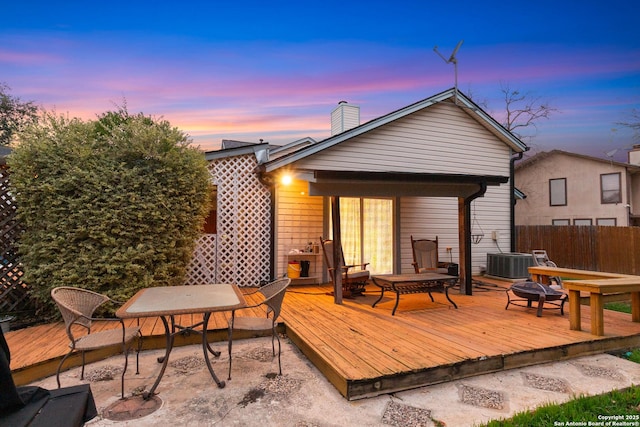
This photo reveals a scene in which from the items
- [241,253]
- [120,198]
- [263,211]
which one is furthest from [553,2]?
[120,198]

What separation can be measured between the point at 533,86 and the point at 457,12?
9.03 metres

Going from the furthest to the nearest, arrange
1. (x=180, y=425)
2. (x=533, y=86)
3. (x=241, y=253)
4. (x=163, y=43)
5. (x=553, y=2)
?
1. (x=533, y=86)
2. (x=553, y=2)
3. (x=163, y=43)
4. (x=241, y=253)
5. (x=180, y=425)

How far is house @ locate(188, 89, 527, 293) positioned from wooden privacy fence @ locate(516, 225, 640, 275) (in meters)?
2.94

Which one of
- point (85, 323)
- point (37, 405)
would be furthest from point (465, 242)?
point (37, 405)

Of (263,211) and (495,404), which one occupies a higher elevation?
(263,211)

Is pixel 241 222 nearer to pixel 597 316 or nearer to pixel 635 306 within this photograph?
pixel 597 316

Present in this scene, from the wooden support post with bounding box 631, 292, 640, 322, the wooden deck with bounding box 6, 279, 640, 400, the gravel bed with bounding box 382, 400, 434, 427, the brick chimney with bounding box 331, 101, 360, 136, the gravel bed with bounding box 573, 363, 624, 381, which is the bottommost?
the gravel bed with bounding box 382, 400, 434, 427

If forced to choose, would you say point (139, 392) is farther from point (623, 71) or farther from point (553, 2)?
point (623, 71)

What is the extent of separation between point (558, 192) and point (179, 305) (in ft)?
59.4

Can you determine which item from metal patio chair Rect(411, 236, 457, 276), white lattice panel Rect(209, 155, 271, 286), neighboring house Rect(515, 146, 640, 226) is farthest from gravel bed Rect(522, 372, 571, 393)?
neighboring house Rect(515, 146, 640, 226)

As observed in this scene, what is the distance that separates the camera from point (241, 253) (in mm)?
6969

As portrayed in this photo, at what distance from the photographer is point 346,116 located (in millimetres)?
8688

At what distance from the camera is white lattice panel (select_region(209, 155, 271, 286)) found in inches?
268

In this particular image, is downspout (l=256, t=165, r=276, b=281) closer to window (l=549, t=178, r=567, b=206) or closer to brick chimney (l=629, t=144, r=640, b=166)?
window (l=549, t=178, r=567, b=206)
